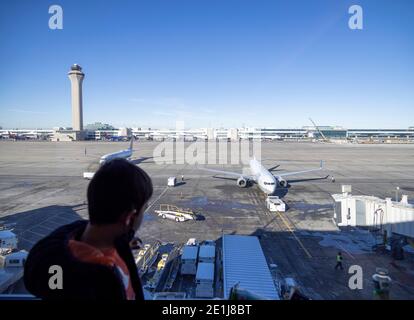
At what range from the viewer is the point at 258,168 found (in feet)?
142

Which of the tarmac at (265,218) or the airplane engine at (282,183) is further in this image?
the airplane engine at (282,183)

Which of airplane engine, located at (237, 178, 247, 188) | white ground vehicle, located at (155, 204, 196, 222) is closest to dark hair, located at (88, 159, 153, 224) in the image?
white ground vehicle, located at (155, 204, 196, 222)

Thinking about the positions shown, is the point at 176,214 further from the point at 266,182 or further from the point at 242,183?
the point at 242,183

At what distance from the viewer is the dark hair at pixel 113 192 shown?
8.61 ft

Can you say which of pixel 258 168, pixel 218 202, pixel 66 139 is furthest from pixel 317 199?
pixel 66 139

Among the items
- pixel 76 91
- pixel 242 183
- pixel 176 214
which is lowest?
pixel 176 214

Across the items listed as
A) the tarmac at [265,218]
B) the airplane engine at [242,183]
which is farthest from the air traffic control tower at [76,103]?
the airplane engine at [242,183]

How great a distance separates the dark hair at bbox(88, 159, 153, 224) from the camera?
262 cm

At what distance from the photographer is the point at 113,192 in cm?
263

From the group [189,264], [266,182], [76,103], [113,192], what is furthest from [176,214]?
[76,103]

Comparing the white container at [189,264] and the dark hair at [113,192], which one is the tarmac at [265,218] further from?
the dark hair at [113,192]

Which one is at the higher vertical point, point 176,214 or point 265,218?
point 176,214
